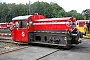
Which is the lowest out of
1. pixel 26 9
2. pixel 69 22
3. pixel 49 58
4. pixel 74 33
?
pixel 49 58

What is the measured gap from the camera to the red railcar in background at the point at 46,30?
1207 cm

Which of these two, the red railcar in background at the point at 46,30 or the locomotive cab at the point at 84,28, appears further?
the locomotive cab at the point at 84,28

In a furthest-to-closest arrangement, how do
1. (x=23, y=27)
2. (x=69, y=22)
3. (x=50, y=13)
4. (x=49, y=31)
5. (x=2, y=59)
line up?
(x=50, y=13) → (x=23, y=27) → (x=49, y=31) → (x=69, y=22) → (x=2, y=59)

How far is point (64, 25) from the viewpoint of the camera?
39.7 feet

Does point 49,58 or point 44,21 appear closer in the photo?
point 49,58

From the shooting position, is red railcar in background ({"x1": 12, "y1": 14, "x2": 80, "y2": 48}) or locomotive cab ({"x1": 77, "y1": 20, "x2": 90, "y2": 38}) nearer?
red railcar in background ({"x1": 12, "y1": 14, "x2": 80, "y2": 48})

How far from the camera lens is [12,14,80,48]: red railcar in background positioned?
39.6ft

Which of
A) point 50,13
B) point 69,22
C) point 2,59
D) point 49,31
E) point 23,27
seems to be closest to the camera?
point 2,59

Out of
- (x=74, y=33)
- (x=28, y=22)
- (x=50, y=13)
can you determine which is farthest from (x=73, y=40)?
(x=50, y=13)

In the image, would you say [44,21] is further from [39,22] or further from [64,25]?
[64,25]

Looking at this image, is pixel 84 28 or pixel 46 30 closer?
pixel 46 30

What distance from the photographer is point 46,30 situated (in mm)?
13227

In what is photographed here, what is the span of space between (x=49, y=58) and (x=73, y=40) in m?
4.01

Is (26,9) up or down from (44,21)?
up
